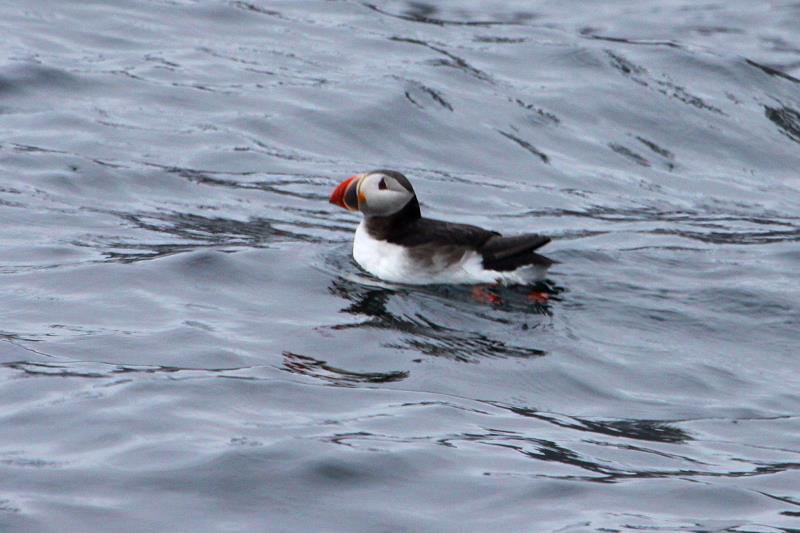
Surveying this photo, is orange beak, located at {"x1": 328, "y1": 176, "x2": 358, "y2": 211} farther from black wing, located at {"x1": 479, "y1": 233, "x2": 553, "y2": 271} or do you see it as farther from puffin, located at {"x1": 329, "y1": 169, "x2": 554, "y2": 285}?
black wing, located at {"x1": 479, "y1": 233, "x2": 553, "y2": 271}

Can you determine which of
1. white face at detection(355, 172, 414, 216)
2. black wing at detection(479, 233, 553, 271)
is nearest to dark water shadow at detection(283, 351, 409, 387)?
black wing at detection(479, 233, 553, 271)

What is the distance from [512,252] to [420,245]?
0.59 meters

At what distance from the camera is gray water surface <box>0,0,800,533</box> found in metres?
5.84

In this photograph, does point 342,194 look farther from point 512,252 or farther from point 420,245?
point 512,252

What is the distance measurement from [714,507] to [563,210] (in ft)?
21.9

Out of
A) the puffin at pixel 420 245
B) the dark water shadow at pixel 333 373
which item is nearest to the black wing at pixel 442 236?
the puffin at pixel 420 245

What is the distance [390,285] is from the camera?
30.8 ft

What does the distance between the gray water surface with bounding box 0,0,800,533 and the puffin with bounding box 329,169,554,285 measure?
127 millimetres

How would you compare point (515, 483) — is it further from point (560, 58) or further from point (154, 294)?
point (560, 58)

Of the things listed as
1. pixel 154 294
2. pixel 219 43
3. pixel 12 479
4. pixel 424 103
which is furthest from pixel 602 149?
pixel 12 479

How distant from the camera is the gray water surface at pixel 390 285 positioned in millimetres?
5844

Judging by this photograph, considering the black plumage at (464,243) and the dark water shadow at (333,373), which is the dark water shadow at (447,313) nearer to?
the black plumage at (464,243)

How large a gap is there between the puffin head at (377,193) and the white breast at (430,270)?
0.77ft

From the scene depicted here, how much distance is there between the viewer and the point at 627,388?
7719mm
